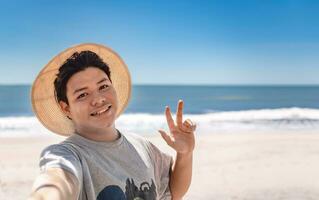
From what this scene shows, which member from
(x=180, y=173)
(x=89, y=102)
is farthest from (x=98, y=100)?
(x=180, y=173)

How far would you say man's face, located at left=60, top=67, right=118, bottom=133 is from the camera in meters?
1.69

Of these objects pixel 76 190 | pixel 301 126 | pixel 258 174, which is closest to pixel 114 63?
pixel 76 190

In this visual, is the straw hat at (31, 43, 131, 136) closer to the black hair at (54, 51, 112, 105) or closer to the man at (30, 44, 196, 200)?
the man at (30, 44, 196, 200)

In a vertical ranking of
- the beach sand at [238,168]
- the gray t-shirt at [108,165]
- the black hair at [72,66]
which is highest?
the black hair at [72,66]

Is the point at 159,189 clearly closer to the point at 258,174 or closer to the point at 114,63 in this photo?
Result: the point at 114,63

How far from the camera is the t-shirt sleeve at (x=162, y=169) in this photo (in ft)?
6.59

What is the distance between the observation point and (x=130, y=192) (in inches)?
65.4

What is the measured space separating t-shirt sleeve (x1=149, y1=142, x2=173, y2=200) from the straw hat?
406 mm

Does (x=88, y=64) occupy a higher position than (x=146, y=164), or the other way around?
(x=88, y=64)

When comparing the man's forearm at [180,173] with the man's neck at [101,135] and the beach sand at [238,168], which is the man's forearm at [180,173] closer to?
the man's neck at [101,135]

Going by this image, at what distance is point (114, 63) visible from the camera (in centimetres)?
222

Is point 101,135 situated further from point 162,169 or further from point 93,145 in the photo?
point 162,169

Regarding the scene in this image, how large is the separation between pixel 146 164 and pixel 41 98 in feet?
1.99

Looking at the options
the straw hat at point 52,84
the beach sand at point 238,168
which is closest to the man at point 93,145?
the straw hat at point 52,84
